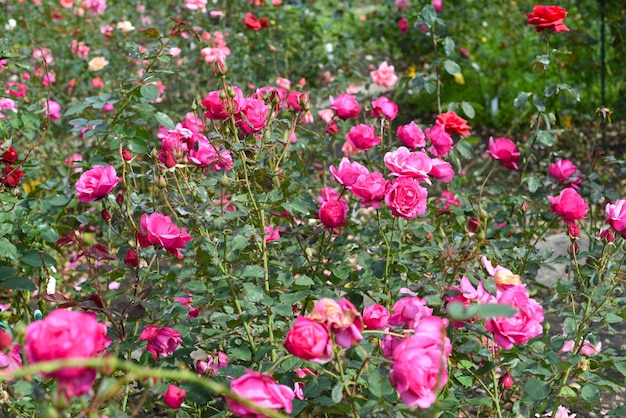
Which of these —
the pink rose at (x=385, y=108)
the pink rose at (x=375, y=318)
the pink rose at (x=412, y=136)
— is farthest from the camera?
the pink rose at (x=385, y=108)

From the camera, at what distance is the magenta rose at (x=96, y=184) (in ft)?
4.79

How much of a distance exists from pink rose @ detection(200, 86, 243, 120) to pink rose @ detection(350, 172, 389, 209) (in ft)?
1.04

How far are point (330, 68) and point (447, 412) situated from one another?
3304mm

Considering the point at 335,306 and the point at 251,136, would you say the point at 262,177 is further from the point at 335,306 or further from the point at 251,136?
the point at 335,306

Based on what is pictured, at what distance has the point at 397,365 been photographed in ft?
3.26

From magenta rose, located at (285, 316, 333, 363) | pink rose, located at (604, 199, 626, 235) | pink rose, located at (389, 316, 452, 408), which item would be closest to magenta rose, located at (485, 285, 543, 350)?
pink rose, located at (389, 316, 452, 408)

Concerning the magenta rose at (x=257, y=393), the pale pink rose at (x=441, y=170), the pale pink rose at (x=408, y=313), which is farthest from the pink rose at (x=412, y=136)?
the magenta rose at (x=257, y=393)

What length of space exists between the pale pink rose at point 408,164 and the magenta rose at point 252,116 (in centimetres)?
29

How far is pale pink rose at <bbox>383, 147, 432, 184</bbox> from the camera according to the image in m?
1.52

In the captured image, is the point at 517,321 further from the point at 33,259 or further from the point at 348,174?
the point at 33,259

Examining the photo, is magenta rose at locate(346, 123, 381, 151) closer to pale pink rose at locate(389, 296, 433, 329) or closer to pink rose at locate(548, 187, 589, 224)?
pink rose at locate(548, 187, 589, 224)

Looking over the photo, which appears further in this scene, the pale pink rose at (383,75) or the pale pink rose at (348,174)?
the pale pink rose at (383,75)

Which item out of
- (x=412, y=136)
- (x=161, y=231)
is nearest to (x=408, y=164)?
(x=412, y=136)

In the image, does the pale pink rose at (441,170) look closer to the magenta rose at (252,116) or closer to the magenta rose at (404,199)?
the magenta rose at (404,199)
